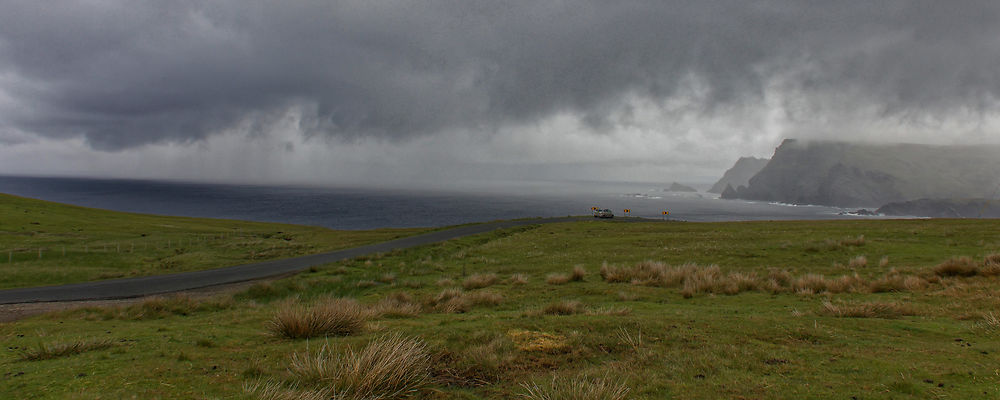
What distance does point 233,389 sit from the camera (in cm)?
429

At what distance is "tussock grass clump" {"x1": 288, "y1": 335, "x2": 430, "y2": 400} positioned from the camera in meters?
4.27

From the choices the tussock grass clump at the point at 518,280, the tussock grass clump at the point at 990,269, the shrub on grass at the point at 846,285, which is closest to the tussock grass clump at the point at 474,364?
the tussock grass clump at the point at 518,280

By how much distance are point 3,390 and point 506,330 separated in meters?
5.96

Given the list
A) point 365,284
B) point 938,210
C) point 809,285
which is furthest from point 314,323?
point 938,210

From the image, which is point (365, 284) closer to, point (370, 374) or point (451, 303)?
point (451, 303)

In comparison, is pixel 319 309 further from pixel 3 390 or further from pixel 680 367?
pixel 680 367

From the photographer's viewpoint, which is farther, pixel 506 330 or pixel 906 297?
pixel 906 297

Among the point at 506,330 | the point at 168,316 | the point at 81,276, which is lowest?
the point at 81,276

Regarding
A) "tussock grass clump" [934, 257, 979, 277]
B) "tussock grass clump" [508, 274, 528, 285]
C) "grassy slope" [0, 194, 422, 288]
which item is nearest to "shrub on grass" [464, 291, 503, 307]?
"tussock grass clump" [508, 274, 528, 285]

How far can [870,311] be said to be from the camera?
8180 mm

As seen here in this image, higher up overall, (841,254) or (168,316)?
(841,254)

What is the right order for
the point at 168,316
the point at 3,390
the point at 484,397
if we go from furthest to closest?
the point at 168,316 < the point at 484,397 < the point at 3,390

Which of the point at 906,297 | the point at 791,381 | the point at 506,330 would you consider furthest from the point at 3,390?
the point at 906,297

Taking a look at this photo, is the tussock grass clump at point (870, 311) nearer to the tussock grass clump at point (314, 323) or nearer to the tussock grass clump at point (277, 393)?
the tussock grass clump at point (314, 323)
